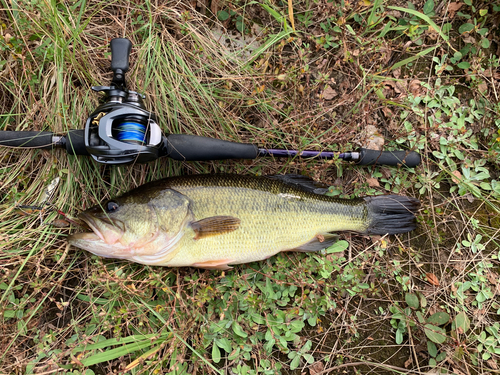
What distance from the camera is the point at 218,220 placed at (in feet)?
7.93

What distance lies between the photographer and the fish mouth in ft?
7.41

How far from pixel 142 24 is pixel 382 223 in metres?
2.97

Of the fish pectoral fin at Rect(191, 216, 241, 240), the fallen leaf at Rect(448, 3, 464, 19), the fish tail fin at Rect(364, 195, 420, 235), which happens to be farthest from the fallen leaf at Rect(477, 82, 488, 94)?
the fish pectoral fin at Rect(191, 216, 241, 240)

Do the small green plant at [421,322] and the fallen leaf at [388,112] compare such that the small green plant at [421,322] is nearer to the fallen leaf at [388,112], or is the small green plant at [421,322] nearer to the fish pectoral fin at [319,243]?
the fish pectoral fin at [319,243]

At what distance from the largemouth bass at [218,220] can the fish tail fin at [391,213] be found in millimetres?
16

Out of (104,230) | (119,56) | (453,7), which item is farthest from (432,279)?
(119,56)

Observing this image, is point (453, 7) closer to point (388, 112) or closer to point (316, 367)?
point (388, 112)

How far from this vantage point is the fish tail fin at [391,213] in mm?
2822

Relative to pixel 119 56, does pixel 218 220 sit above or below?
below

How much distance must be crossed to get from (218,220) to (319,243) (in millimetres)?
982

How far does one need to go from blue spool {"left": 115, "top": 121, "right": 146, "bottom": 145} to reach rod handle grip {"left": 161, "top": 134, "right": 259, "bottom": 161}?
0.69 feet

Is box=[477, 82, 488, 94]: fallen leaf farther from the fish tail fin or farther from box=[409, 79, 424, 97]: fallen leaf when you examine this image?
the fish tail fin

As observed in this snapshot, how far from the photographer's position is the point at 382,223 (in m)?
2.83

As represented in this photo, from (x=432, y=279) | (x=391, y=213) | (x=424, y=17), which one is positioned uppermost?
(x=424, y=17)
